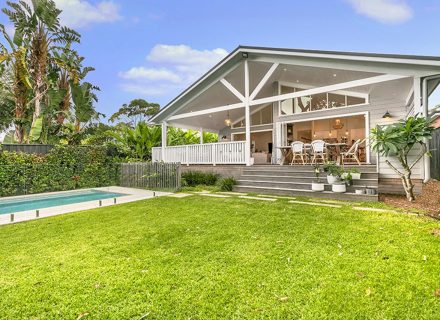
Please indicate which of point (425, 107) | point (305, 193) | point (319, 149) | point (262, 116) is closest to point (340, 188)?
point (305, 193)

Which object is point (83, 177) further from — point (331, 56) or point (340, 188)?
point (331, 56)

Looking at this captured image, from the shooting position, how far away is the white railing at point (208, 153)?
38.9 ft

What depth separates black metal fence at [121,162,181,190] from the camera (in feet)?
37.5

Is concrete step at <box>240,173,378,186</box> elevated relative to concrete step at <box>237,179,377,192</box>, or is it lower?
elevated

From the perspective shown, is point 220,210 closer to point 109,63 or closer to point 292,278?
point 292,278

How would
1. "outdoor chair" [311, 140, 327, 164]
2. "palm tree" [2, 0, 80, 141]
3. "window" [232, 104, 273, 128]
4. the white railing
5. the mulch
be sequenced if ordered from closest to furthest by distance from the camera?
the mulch → "outdoor chair" [311, 140, 327, 164] → the white railing → "palm tree" [2, 0, 80, 141] → "window" [232, 104, 273, 128]

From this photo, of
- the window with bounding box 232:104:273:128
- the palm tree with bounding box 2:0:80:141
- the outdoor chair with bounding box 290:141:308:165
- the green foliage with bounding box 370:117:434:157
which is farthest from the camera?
the window with bounding box 232:104:273:128

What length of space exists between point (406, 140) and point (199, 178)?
8.29 meters

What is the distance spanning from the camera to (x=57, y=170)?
12312 millimetres

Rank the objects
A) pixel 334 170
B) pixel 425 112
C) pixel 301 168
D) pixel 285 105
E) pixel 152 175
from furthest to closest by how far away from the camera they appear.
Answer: pixel 285 105 < pixel 152 175 < pixel 301 168 < pixel 334 170 < pixel 425 112

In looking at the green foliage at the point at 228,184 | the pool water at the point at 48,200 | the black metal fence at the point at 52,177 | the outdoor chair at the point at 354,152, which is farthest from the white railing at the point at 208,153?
the outdoor chair at the point at 354,152

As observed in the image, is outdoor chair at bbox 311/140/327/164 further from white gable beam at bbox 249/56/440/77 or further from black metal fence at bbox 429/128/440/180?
black metal fence at bbox 429/128/440/180

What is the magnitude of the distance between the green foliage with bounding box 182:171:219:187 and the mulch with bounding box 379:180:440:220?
22.4ft

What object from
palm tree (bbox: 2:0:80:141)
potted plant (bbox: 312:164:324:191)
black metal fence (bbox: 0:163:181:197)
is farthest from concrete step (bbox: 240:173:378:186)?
palm tree (bbox: 2:0:80:141)
